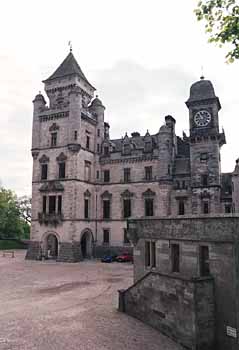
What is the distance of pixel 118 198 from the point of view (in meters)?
48.1

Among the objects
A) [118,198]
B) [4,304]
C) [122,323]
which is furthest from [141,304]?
[118,198]

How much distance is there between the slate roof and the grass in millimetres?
35760

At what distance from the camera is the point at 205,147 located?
42094mm

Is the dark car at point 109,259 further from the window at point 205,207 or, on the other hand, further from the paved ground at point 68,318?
the window at point 205,207

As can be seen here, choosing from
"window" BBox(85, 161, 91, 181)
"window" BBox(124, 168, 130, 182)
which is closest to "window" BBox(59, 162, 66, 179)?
"window" BBox(85, 161, 91, 181)

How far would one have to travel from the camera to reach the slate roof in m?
51.7

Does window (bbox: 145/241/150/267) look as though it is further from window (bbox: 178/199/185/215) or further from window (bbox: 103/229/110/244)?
window (bbox: 103/229/110/244)

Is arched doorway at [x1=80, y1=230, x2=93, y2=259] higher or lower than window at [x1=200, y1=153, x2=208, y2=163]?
lower

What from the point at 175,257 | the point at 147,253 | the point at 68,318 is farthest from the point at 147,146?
the point at 68,318

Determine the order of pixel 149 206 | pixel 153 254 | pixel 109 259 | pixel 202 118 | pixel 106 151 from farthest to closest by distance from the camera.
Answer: pixel 106 151
pixel 149 206
pixel 202 118
pixel 109 259
pixel 153 254

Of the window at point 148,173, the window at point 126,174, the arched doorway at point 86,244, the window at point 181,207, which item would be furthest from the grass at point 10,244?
the window at point 181,207

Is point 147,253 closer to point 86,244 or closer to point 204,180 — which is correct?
point 204,180

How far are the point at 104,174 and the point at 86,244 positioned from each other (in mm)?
11408

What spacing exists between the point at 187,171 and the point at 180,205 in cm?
498
